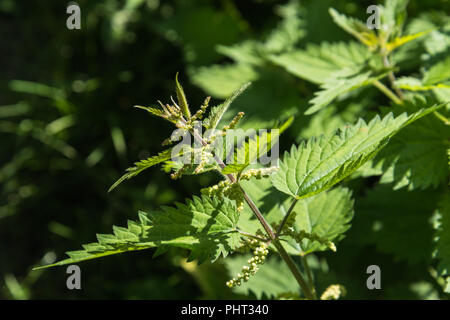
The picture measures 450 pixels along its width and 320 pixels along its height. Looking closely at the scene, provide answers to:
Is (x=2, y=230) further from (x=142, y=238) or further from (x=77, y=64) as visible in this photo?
(x=142, y=238)

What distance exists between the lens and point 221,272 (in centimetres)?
228

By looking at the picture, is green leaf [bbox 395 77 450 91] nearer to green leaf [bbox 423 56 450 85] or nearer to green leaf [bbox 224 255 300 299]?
green leaf [bbox 423 56 450 85]

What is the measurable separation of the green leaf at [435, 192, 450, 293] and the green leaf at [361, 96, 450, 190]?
0.30 feet

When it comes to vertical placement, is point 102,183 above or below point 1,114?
below

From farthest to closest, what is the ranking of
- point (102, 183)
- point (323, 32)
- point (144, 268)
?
point (102, 183), point (144, 268), point (323, 32)

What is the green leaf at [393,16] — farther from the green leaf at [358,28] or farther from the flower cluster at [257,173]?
the flower cluster at [257,173]

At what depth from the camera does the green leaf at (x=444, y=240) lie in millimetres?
1501

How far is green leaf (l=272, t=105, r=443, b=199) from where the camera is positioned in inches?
49.8

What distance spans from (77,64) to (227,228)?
2.53 m

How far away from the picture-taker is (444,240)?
155 centimetres

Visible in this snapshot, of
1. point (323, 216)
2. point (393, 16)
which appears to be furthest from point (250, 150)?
point (393, 16)

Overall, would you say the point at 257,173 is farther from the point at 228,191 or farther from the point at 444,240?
the point at 444,240

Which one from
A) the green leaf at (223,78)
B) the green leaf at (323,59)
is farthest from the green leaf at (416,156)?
the green leaf at (223,78)
